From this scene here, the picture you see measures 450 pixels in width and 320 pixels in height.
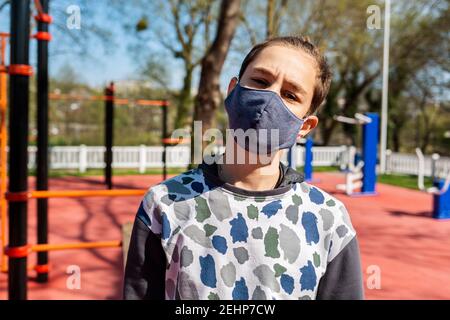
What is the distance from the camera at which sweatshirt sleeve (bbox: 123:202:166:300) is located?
39.8 inches

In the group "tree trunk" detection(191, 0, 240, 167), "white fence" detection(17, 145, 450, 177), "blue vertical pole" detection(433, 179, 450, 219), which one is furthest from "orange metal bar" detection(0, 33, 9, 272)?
"white fence" detection(17, 145, 450, 177)

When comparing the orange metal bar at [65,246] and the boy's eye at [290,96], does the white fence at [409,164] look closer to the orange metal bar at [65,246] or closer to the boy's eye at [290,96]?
the orange metal bar at [65,246]

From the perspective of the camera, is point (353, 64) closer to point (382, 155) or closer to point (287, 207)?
point (382, 155)

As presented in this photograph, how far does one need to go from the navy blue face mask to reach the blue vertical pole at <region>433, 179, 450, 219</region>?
714 cm

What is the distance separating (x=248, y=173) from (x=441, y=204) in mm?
7216

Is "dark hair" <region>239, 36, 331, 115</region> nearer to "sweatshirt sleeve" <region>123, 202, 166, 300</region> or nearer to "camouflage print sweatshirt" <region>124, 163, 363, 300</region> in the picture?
"camouflage print sweatshirt" <region>124, 163, 363, 300</region>

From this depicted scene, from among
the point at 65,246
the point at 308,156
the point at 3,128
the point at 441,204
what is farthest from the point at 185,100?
the point at 65,246

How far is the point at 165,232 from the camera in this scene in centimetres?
100

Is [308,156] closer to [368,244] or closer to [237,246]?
[368,244]

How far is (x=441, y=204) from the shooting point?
727 cm

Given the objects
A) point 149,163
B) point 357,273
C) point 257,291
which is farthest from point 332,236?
point 149,163

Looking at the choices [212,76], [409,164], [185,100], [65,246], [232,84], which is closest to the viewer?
[232,84]

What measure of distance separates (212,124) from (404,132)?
2652 centimetres

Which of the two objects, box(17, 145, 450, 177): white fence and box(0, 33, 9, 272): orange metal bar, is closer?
box(0, 33, 9, 272): orange metal bar
